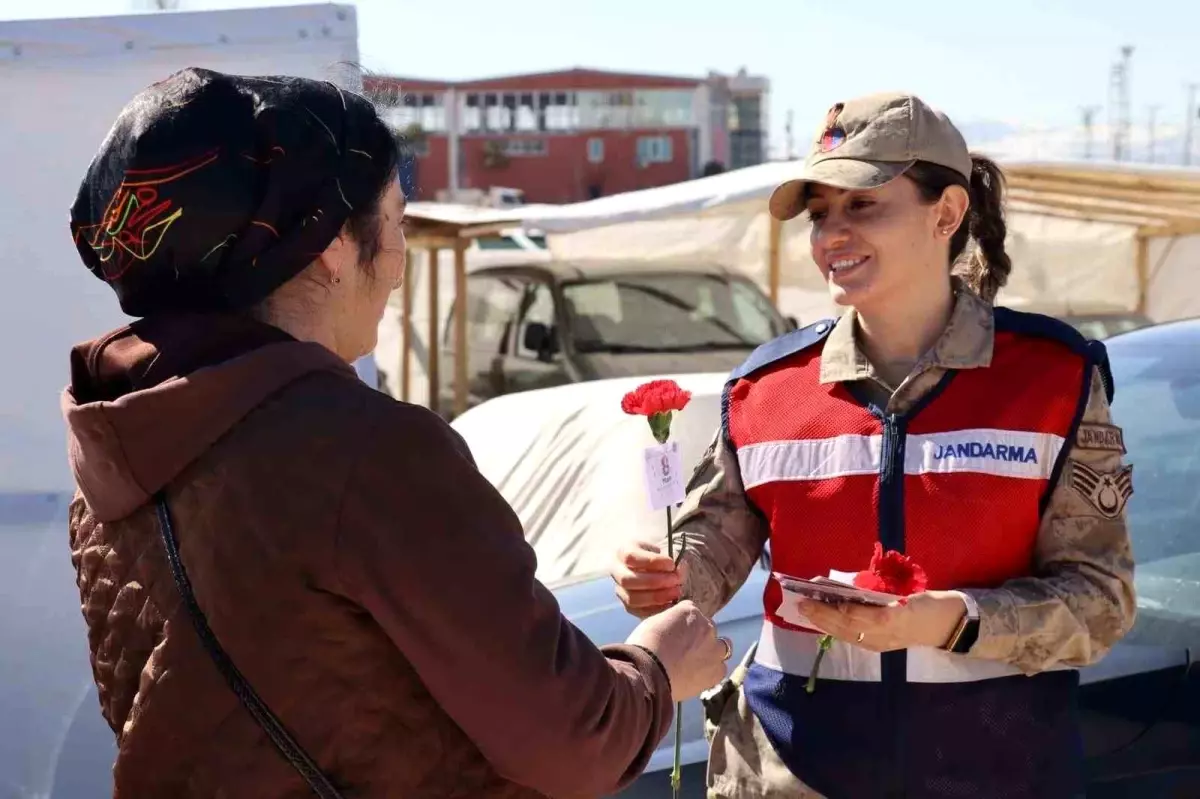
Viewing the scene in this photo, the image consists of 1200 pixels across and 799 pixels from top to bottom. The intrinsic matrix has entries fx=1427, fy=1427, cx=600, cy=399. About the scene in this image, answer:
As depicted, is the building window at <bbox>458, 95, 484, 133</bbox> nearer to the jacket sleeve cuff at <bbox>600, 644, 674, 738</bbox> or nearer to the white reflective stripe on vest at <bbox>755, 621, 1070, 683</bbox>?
the white reflective stripe on vest at <bbox>755, 621, 1070, 683</bbox>

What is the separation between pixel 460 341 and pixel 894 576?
27.6 feet

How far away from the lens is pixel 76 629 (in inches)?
146

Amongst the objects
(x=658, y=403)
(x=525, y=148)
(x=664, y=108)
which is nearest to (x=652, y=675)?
(x=658, y=403)

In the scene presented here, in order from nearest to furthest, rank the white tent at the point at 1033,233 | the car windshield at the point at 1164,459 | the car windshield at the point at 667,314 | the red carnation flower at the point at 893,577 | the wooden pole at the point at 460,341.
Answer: the red carnation flower at the point at 893,577, the car windshield at the point at 1164,459, the white tent at the point at 1033,233, the car windshield at the point at 667,314, the wooden pole at the point at 460,341

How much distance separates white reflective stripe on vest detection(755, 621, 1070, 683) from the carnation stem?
0.05 ft

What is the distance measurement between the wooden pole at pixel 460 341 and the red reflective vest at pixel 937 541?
26.1 ft

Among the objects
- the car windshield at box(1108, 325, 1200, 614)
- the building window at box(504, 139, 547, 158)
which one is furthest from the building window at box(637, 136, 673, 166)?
the car windshield at box(1108, 325, 1200, 614)

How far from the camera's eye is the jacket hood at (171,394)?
1.46 meters

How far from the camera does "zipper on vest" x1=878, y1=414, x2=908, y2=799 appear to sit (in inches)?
82.7

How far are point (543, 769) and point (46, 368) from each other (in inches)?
114

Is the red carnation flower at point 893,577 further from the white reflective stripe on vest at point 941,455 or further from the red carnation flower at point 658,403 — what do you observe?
the red carnation flower at point 658,403

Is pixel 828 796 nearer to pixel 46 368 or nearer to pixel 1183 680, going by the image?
pixel 1183 680

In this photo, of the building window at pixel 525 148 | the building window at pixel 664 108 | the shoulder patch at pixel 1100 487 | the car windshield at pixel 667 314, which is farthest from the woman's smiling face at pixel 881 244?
the building window at pixel 664 108

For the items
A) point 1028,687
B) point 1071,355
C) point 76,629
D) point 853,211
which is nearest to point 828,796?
point 1028,687
